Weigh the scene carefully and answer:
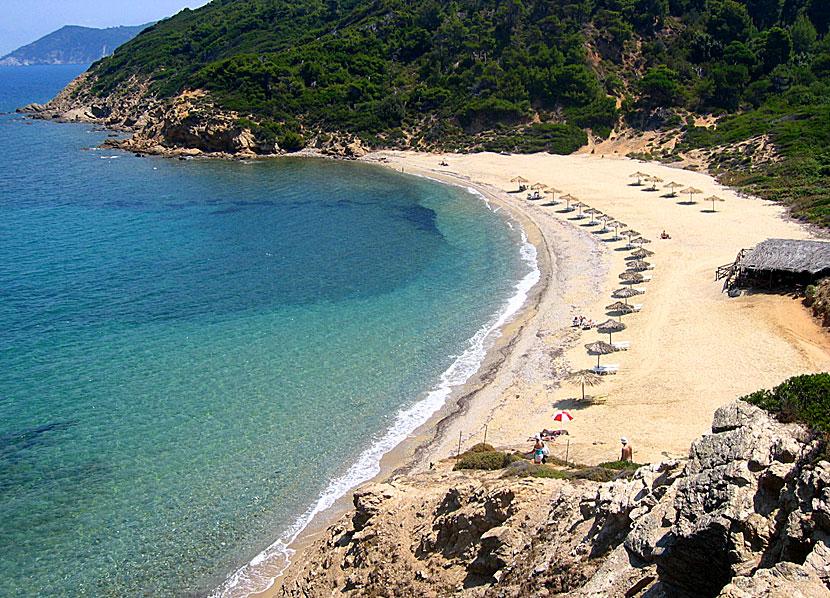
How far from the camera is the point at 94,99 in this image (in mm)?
121000

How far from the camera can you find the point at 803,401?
29.2ft

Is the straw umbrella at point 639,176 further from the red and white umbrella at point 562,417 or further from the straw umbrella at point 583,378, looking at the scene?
the red and white umbrella at point 562,417

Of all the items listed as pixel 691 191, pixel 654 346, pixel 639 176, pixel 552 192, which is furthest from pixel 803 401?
pixel 639 176

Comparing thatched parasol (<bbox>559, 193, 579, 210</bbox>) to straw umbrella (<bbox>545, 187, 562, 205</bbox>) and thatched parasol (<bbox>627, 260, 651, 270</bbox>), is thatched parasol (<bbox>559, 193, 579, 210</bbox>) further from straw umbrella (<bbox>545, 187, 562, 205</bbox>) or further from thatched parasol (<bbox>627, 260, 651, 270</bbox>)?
thatched parasol (<bbox>627, 260, 651, 270</bbox>)

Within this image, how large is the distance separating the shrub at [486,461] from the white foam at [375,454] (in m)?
3.28

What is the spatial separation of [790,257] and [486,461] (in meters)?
19.3

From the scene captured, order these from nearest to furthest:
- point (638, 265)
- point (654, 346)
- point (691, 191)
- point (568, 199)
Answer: point (654, 346) → point (638, 265) → point (691, 191) → point (568, 199)

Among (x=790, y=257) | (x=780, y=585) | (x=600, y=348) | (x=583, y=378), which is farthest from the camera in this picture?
(x=790, y=257)

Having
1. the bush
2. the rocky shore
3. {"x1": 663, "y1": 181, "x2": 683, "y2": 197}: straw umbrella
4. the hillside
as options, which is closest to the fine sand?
the bush

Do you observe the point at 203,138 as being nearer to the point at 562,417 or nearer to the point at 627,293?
the point at 627,293

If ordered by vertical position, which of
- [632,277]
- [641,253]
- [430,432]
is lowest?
[430,432]

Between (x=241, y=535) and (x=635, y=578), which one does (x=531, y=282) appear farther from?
(x=635, y=578)

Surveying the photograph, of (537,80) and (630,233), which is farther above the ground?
(537,80)

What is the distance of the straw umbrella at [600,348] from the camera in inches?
961
